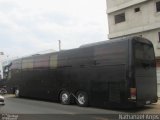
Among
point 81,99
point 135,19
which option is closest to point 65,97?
point 81,99

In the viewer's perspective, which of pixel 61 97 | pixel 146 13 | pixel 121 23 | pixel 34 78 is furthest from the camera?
pixel 121 23

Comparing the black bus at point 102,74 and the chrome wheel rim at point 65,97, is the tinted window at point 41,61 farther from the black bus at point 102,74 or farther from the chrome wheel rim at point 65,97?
the chrome wheel rim at point 65,97

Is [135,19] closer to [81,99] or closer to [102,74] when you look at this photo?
[81,99]

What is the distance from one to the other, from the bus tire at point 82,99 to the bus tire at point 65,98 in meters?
0.85

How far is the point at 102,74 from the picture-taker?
18172 mm

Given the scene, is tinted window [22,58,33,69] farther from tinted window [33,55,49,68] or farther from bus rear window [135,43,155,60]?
bus rear window [135,43,155,60]

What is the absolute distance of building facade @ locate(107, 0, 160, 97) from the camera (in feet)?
91.0

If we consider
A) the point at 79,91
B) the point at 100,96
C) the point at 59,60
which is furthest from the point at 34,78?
the point at 100,96

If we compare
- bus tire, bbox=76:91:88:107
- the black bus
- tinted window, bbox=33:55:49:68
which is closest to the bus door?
the black bus

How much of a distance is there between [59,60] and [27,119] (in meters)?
7.98

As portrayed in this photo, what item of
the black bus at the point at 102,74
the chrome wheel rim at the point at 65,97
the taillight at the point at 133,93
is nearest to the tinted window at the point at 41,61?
the black bus at the point at 102,74

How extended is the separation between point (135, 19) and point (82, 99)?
12.6 m

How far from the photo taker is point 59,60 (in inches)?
854

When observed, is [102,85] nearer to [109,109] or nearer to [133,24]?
[109,109]
